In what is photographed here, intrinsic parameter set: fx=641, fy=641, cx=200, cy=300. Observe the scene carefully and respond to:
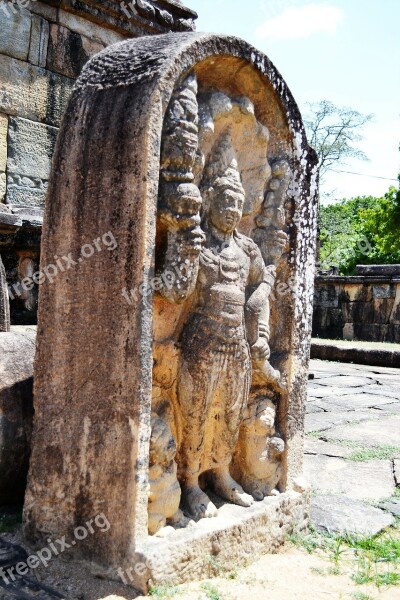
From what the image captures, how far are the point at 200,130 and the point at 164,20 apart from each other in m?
4.62

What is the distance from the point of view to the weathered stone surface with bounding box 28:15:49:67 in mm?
6207

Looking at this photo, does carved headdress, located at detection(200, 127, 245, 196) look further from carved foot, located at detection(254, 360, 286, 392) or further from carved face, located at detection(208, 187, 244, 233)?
carved foot, located at detection(254, 360, 286, 392)

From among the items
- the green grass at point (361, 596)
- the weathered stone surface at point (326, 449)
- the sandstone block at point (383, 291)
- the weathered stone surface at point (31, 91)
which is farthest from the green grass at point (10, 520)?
the sandstone block at point (383, 291)

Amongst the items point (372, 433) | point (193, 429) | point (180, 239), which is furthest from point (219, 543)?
point (372, 433)

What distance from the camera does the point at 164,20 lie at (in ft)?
22.0

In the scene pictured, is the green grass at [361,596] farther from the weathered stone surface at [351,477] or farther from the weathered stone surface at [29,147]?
the weathered stone surface at [29,147]

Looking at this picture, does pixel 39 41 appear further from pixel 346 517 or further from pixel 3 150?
pixel 346 517

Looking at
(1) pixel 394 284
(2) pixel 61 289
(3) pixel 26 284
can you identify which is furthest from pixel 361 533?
(1) pixel 394 284

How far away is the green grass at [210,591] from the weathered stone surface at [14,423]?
0.99 metres

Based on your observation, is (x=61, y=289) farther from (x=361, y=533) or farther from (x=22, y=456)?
(x=361, y=533)

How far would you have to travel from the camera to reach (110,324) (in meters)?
2.40

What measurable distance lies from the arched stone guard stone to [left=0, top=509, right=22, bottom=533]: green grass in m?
0.18

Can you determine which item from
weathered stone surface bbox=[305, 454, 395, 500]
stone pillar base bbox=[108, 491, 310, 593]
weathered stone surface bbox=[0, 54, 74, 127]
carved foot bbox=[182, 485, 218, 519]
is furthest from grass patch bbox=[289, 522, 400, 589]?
weathered stone surface bbox=[0, 54, 74, 127]

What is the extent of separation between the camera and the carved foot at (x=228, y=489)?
2915 millimetres
